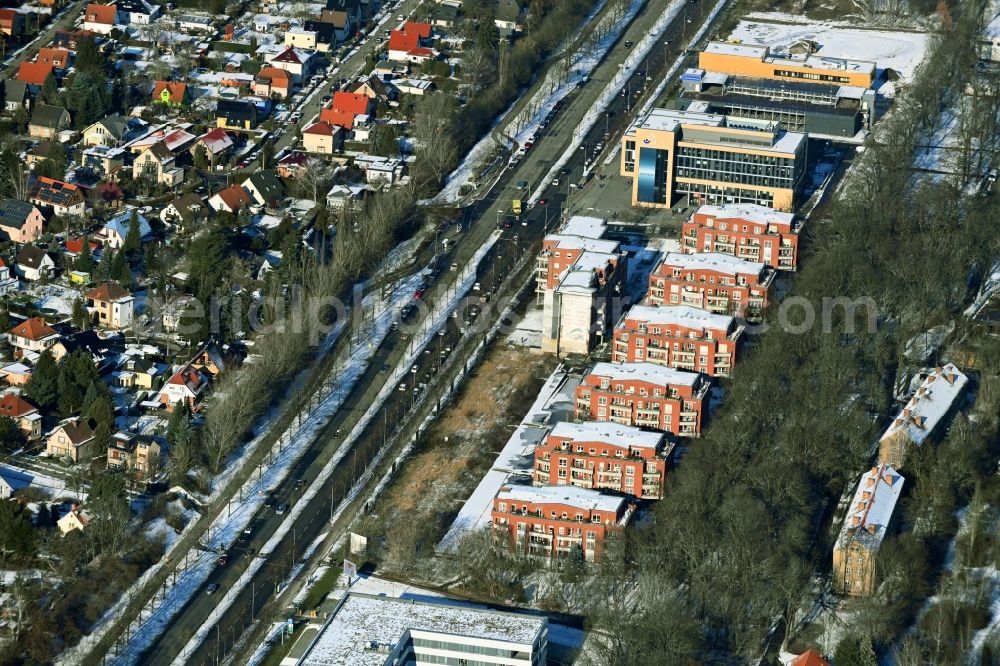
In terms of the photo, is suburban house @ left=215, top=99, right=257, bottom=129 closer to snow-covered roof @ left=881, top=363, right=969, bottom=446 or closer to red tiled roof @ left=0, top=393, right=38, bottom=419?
red tiled roof @ left=0, top=393, right=38, bottom=419

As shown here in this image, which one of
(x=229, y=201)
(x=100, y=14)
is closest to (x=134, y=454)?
(x=229, y=201)

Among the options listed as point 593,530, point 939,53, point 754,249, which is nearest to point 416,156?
point 754,249

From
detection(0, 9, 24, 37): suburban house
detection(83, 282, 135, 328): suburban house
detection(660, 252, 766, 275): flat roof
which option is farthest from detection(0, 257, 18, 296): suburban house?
detection(0, 9, 24, 37): suburban house

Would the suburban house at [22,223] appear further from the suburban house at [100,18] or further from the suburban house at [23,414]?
the suburban house at [100,18]

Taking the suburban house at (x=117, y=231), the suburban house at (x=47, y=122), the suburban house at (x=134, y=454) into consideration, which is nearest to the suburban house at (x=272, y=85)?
the suburban house at (x=47, y=122)

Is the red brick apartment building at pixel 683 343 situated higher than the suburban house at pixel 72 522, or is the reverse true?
the red brick apartment building at pixel 683 343

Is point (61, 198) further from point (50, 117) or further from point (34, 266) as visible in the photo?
point (50, 117)
